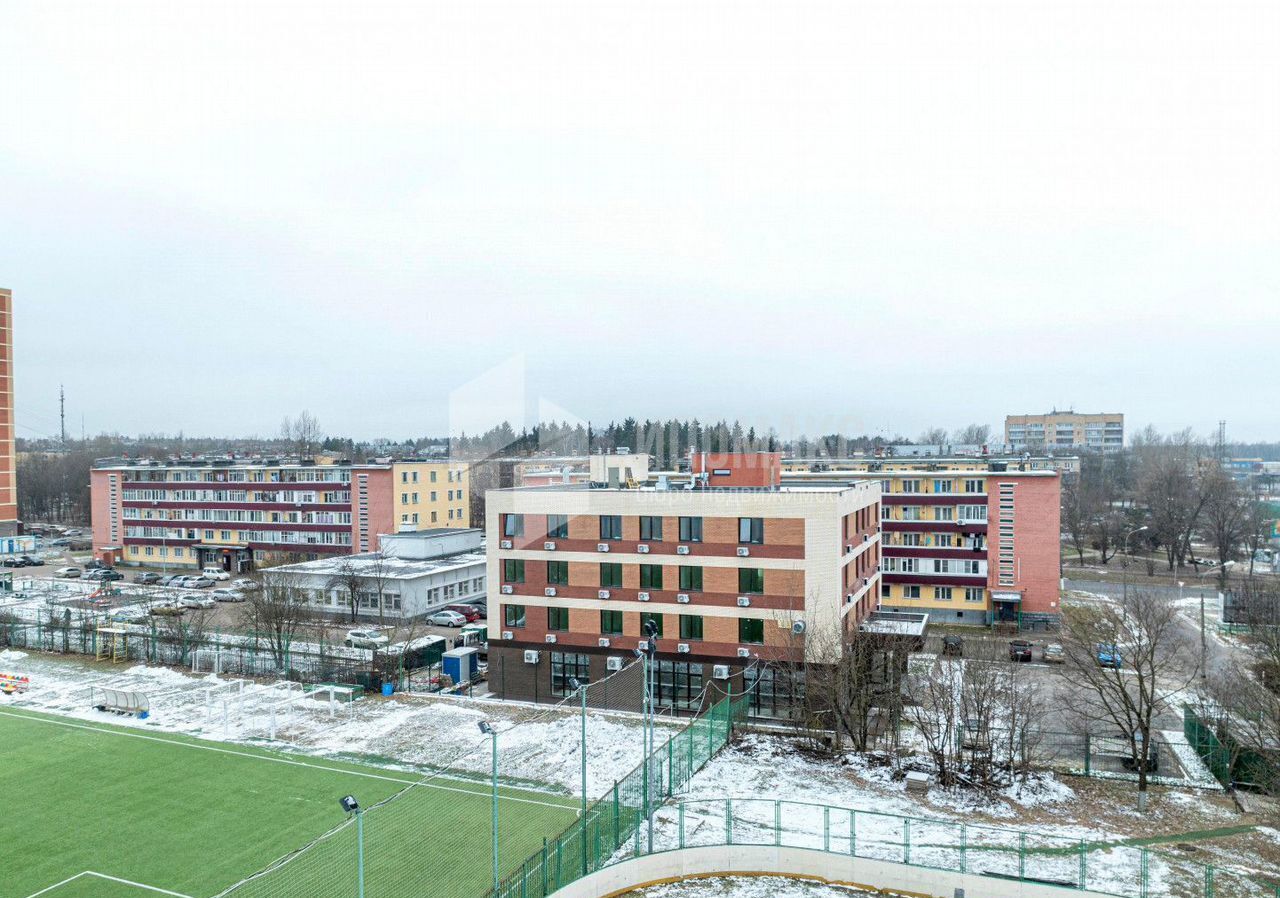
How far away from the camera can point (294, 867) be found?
1461cm

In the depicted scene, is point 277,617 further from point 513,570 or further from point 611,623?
point 611,623

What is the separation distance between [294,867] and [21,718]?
15.6 metres

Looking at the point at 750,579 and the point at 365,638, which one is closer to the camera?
the point at 750,579

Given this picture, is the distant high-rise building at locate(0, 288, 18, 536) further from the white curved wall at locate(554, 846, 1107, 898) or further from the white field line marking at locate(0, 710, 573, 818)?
the white curved wall at locate(554, 846, 1107, 898)

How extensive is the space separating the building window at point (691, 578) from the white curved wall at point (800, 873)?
1177 centimetres

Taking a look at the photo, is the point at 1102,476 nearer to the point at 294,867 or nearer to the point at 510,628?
the point at 510,628

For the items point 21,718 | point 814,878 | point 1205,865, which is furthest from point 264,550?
point 1205,865

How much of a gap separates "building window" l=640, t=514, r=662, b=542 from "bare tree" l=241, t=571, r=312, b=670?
1310 cm

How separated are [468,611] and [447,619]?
5.36 feet

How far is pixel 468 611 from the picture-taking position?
135 ft

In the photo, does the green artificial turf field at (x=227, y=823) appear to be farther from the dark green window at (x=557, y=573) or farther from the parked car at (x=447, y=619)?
the parked car at (x=447, y=619)

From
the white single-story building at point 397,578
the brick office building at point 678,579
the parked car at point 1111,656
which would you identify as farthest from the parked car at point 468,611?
the parked car at point 1111,656

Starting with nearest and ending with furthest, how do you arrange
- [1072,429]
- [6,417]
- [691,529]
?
[691,529] → [6,417] → [1072,429]

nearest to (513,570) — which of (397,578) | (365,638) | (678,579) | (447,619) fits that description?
(678,579)
